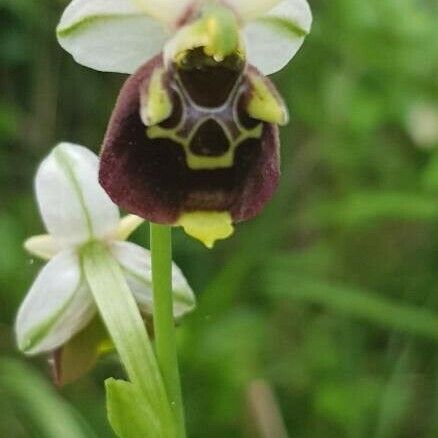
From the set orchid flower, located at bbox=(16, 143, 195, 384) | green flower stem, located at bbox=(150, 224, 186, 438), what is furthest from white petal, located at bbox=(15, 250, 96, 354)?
green flower stem, located at bbox=(150, 224, 186, 438)

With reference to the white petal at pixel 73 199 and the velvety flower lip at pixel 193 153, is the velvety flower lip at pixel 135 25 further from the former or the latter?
the white petal at pixel 73 199

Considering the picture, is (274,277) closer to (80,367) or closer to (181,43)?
(80,367)

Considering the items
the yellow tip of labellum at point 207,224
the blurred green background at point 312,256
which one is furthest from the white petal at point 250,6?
the blurred green background at point 312,256

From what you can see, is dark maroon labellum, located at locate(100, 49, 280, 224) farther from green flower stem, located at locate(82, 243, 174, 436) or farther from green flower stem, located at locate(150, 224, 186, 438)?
green flower stem, located at locate(82, 243, 174, 436)

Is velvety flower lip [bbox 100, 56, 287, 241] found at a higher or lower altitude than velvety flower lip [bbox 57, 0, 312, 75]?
lower

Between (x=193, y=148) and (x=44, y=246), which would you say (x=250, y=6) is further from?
(x=44, y=246)

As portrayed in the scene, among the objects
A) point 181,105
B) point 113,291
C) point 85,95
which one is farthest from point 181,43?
point 85,95

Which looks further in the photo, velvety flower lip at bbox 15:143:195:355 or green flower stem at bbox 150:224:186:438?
velvety flower lip at bbox 15:143:195:355
